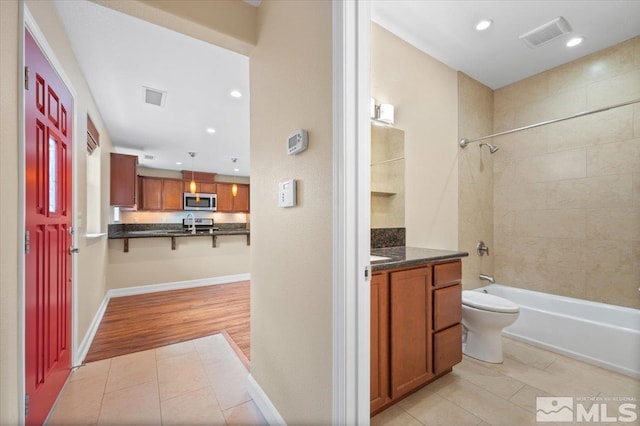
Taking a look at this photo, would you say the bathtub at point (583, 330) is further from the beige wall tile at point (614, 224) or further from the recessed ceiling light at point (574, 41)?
the recessed ceiling light at point (574, 41)

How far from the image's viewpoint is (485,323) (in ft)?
6.68

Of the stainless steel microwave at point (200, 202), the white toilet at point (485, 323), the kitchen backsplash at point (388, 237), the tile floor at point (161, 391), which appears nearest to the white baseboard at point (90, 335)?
the tile floor at point (161, 391)

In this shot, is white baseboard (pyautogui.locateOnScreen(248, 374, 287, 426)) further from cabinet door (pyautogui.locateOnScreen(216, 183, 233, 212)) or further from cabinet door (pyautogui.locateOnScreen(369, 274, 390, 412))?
cabinet door (pyautogui.locateOnScreen(216, 183, 233, 212))

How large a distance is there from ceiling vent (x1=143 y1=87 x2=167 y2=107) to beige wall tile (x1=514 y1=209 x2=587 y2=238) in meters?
4.11

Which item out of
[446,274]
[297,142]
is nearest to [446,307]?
[446,274]

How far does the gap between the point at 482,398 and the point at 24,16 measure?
124 inches

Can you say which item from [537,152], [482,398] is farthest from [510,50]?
[482,398]

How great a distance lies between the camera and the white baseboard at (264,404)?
1430 millimetres

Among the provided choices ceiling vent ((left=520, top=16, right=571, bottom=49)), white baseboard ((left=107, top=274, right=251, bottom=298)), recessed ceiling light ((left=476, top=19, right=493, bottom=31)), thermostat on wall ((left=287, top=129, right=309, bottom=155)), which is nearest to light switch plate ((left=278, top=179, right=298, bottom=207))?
thermostat on wall ((left=287, top=129, right=309, bottom=155))

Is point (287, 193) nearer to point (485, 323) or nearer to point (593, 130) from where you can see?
point (485, 323)

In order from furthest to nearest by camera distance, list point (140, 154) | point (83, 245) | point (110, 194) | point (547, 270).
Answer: point (140, 154), point (110, 194), point (547, 270), point (83, 245)

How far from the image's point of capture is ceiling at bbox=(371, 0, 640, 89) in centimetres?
196

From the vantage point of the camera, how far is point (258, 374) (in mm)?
1681

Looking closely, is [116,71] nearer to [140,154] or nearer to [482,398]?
[140,154]
